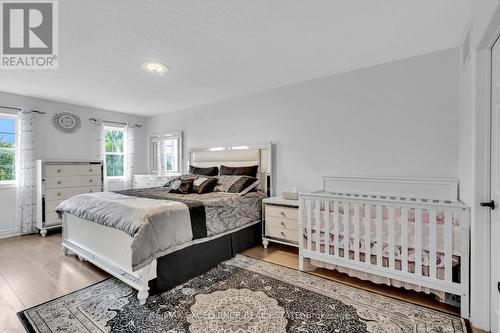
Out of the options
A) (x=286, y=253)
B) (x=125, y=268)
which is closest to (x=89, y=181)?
(x=125, y=268)

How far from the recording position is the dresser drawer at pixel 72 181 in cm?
399

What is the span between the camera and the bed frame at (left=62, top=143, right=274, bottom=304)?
6.96ft

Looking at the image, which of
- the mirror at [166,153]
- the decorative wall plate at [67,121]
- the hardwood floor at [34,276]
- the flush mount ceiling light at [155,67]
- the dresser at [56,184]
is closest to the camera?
the hardwood floor at [34,276]

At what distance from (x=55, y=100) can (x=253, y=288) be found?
4.70 meters

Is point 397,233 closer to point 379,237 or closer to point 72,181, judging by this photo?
point 379,237

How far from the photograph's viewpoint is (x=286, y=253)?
10.3 ft

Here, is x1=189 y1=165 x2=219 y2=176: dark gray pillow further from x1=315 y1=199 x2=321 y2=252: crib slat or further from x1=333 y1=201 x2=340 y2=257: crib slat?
x1=333 y1=201 x2=340 y2=257: crib slat

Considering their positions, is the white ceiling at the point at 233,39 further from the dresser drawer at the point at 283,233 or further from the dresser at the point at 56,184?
the dresser drawer at the point at 283,233

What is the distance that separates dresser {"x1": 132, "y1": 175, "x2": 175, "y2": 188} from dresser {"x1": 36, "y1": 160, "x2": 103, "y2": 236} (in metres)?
0.95

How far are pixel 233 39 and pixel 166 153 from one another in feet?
12.2

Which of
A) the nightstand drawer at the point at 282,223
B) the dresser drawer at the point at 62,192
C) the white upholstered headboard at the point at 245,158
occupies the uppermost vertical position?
the white upholstered headboard at the point at 245,158

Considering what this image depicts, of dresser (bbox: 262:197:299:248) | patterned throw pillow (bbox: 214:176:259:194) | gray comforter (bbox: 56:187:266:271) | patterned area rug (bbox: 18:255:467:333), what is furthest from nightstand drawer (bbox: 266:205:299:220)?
patterned area rug (bbox: 18:255:467:333)

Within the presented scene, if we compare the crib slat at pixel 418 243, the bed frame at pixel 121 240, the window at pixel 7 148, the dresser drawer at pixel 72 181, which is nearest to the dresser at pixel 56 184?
the dresser drawer at pixel 72 181

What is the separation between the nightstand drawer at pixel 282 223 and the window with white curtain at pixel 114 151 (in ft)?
12.8
